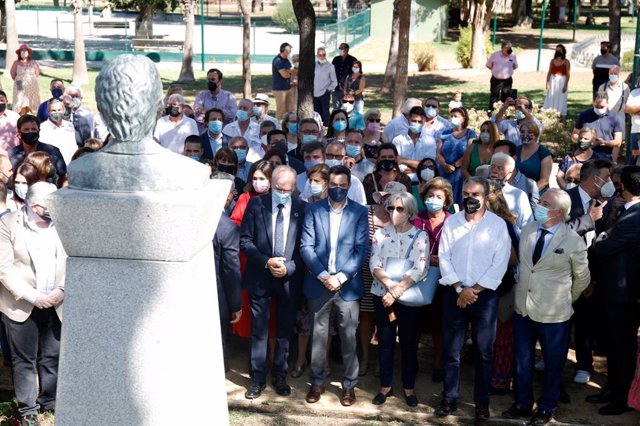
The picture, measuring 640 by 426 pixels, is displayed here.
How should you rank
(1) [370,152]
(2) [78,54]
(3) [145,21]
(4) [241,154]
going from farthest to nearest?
(3) [145,21] → (2) [78,54] → (1) [370,152] → (4) [241,154]

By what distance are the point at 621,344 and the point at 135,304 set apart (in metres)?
4.90

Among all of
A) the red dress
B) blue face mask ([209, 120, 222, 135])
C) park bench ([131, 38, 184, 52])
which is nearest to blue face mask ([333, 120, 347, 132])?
blue face mask ([209, 120, 222, 135])

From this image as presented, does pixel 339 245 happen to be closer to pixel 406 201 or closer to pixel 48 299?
pixel 406 201

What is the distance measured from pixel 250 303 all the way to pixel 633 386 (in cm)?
323

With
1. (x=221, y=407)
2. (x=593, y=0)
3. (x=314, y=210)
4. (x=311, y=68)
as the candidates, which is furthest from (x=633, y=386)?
(x=593, y=0)

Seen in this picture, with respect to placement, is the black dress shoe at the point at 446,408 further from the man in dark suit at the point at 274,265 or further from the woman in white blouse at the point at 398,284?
the man in dark suit at the point at 274,265

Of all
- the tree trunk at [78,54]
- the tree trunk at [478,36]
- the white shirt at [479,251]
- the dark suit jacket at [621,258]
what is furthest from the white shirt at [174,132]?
the tree trunk at [478,36]

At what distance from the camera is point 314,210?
25.2 feet

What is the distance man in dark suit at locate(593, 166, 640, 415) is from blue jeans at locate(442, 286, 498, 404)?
0.96 metres

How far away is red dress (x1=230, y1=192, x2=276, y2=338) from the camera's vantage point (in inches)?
326

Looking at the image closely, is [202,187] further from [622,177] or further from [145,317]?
[622,177]

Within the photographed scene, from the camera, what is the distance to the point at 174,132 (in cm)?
1189

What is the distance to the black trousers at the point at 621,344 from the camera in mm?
7594

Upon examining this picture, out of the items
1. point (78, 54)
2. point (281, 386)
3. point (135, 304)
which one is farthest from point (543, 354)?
point (78, 54)
